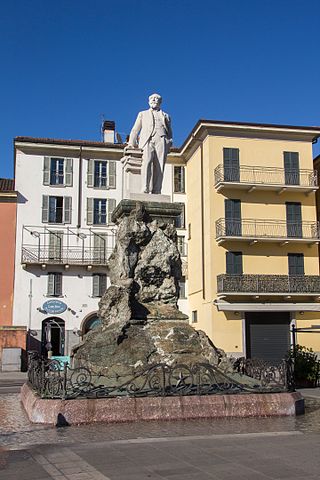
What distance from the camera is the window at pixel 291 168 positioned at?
40344mm

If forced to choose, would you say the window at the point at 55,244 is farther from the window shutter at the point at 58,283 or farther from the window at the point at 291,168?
the window at the point at 291,168

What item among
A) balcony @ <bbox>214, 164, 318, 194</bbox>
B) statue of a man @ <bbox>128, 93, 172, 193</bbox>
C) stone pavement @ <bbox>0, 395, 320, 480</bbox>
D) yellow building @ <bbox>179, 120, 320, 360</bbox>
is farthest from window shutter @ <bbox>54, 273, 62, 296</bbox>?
stone pavement @ <bbox>0, 395, 320, 480</bbox>

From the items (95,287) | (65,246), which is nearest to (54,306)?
(95,287)

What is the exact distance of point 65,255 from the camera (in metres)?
41.2

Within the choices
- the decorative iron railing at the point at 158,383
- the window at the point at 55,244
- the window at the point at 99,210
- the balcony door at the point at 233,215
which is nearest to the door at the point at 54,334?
the window at the point at 55,244

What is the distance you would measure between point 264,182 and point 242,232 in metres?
3.91

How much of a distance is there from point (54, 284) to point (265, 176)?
54.9 ft

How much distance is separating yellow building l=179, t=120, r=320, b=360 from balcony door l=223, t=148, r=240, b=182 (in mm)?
70

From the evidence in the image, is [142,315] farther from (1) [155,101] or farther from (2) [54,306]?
(2) [54,306]

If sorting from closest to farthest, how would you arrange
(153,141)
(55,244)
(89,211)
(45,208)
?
1. (153,141)
2. (55,244)
3. (45,208)
4. (89,211)

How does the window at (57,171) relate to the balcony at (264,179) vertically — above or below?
above

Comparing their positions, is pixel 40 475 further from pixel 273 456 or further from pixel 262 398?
pixel 262 398

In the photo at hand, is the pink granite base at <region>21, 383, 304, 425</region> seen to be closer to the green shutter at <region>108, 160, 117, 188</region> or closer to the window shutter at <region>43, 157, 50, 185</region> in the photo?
the window shutter at <region>43, 157, 50, 185</region>

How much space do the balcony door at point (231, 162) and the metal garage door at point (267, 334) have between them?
953 centimetres
